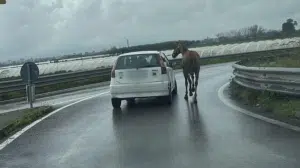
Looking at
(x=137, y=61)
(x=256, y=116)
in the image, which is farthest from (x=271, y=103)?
(x=137, y=61)

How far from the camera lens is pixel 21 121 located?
1245cm

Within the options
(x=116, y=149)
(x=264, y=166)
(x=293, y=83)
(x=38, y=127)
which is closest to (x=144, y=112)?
(x=38, y=127)

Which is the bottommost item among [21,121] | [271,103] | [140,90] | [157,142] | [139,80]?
[21,121]

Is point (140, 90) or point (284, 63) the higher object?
point (284, 63)

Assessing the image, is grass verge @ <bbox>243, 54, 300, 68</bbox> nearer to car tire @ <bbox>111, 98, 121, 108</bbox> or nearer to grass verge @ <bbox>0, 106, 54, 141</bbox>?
car tire @ <bbox>111, 98, 121, 108</bbox>

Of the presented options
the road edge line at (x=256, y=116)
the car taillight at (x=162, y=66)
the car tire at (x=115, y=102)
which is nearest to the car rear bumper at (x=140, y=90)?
the car tire at (x=115, y=102)

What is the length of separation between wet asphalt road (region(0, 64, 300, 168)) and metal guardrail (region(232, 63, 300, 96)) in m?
1.57

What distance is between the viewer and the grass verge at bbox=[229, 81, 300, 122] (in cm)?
1066

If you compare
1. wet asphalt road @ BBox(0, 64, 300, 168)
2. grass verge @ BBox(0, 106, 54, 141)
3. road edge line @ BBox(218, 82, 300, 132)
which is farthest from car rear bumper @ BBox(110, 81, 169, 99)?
grass verge @ BBox(0, 106, 54, 141)

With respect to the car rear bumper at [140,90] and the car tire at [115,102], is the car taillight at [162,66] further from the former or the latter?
the car tire at [115,102]

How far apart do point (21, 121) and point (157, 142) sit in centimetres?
517

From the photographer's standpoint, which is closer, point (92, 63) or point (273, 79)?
point (273, 79)

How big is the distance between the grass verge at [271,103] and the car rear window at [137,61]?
9.08ft

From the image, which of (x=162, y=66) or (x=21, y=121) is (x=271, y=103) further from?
(x=21, y=121)
